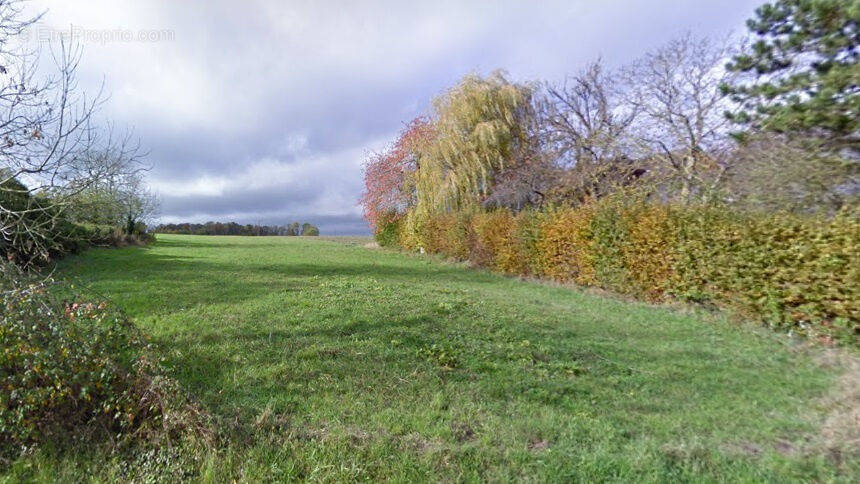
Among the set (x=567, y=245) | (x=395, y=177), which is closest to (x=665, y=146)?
(x=567, y=245)

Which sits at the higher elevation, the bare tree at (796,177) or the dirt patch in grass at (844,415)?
the bare tree at (796,177)

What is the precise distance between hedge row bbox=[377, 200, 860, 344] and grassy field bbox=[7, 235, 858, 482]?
620 millimetres

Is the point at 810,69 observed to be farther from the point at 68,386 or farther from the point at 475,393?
the point at 68,386

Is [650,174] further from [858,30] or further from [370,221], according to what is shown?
[370,221]

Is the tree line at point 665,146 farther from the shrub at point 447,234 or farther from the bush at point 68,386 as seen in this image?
the bush at point 68,386

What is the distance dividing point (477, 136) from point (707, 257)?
468 inches

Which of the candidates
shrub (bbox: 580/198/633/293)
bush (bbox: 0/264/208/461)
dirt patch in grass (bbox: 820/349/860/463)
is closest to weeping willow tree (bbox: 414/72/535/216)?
shrub (bbox: 580/198/633/293)

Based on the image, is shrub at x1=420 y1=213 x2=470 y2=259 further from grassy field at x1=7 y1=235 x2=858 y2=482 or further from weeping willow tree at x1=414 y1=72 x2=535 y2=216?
grassy field at x1=7 y1=235 x2=858 y2=482

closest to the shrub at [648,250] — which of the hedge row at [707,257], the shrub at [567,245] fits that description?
the hedge row at [707,257]

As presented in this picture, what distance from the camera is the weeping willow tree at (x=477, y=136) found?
17141mm

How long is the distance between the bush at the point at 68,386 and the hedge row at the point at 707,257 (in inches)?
310

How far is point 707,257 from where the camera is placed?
271 inches

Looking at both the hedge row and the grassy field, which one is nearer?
the grassy field

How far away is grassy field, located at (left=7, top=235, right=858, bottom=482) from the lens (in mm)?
2430
